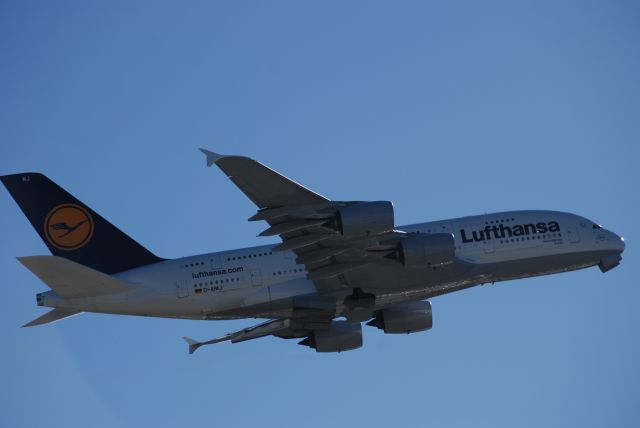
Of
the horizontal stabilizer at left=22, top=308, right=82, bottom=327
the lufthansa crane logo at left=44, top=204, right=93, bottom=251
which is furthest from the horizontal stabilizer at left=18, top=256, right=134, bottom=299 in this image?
the lufthansa crane logo at left=44, top=204, right=93, bottom=251

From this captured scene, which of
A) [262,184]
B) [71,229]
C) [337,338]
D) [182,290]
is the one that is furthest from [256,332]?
[262,184]

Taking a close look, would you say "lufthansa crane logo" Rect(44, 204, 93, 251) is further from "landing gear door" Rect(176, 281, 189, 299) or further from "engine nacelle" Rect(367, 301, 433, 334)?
"engine nacelle" Rect(367, 301, 433, 334)

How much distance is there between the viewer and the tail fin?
41375mm

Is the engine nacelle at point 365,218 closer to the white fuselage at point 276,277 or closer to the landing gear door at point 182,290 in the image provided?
the white fuselage at point 276,277

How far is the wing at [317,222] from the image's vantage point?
3331 centimetres

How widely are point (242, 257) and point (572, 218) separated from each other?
1561cm

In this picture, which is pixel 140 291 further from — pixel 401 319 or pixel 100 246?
pixel 401 319

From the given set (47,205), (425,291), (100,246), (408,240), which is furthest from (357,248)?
(47,205)

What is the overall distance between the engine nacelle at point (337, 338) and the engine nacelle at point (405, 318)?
149cm

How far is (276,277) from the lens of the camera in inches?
1601

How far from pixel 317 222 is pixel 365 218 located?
187 cm

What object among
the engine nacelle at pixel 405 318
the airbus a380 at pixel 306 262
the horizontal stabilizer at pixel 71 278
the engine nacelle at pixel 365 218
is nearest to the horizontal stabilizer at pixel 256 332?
the airbus a380 at pixel 306 262

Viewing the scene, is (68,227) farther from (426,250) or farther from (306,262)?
(426,250)

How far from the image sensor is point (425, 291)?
1624 inches
